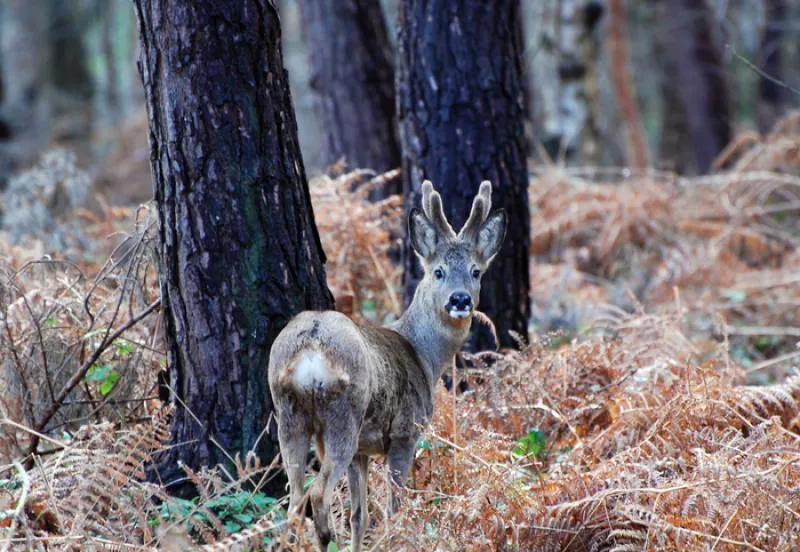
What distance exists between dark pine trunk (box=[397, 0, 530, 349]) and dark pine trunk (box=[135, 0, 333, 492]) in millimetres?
1984

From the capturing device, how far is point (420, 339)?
5.50 meters

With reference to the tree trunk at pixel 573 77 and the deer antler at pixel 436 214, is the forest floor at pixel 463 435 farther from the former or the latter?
the tree trunk at pixel 573 77

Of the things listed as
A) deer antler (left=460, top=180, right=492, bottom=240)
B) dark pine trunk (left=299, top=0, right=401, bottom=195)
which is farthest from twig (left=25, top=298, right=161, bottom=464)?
dark pine trunk (left=299, top=0, right=401, bottom=195)

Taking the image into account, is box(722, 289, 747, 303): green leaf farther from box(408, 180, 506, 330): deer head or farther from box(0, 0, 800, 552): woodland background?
box(408, 180, 506, 330): deer head

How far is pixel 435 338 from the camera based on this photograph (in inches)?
216

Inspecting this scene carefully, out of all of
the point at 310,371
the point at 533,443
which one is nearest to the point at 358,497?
the point at 310,371

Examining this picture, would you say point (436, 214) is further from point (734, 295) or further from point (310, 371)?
point (734, 295)

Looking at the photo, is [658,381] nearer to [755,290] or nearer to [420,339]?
[420,339]

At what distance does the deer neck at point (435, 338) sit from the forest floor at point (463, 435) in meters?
0.18

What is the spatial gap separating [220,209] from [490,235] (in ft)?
4.96

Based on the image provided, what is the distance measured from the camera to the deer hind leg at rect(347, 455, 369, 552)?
15.2 ft

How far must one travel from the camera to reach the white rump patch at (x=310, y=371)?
13.7 ft

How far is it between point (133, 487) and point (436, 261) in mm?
1956

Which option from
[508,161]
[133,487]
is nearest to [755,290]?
[508,161]
